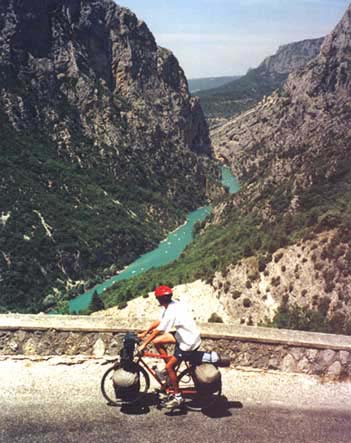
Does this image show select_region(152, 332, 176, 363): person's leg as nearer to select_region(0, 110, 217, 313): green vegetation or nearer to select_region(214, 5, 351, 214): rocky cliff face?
select_region(0, 110, 217, 313): green vegetation

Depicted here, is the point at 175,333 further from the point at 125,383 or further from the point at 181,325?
Result: the point at 125,383

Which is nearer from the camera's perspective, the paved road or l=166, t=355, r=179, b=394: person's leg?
the paved road

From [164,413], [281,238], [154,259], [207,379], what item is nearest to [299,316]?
[281,238]

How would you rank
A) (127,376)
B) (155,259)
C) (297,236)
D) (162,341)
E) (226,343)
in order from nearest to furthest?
(127,376)
(162,341)
(226,343)
(297,236)
(155,259)

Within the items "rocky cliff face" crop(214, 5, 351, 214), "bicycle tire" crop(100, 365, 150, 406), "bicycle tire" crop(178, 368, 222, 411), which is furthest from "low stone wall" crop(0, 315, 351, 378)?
"rocky cliff face" crop(214, 5, 351, 214)

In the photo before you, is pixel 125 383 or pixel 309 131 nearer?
pixel 125 383
